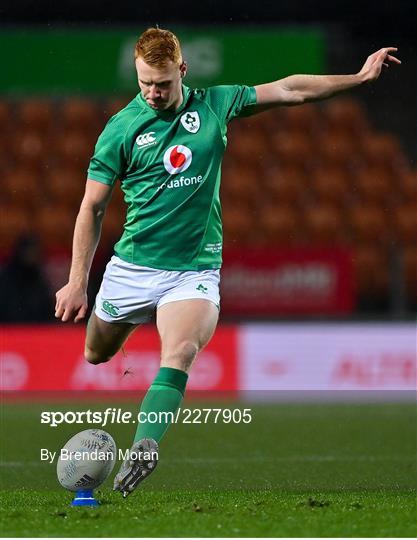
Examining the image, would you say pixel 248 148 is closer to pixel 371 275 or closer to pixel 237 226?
pixel 237 226

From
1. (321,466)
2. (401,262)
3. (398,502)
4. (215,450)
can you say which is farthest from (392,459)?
(401,262)

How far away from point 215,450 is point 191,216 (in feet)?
9.65

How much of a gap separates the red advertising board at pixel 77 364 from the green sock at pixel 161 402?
6.64 metres

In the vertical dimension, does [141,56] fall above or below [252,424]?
above

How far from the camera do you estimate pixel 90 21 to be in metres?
17.3

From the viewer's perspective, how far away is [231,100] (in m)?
6.23

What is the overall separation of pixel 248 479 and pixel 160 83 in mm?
2393

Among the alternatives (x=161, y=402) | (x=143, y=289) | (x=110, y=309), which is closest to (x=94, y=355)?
(x=110, y=309)

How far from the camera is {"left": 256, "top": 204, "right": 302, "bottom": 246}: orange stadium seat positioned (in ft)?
52.9

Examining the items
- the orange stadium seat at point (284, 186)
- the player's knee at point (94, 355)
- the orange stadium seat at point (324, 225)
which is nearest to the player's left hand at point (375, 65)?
the player's knee at point (94, 355)

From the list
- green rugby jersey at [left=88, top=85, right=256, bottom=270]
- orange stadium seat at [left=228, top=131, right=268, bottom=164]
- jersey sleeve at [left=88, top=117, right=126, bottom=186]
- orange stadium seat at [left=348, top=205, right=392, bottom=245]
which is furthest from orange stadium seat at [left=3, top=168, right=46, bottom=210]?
jersey sleeve at [left=88, top=117, right=126, bottom=186]

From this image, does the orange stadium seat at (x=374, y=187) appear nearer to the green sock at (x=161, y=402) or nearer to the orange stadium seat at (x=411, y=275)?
the orange stadium seat at (x=411, y=275)

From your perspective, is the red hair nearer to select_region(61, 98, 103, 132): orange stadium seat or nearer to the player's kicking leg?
the player's kicking leg

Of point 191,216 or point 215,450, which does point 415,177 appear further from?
point 191,216
